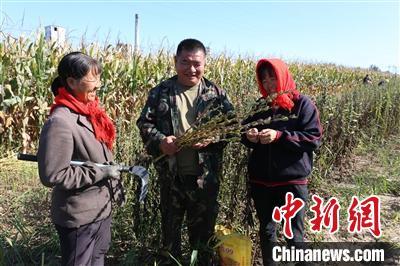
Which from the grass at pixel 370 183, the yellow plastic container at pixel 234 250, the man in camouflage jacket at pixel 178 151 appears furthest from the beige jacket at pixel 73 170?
the grass at pixel 370 183

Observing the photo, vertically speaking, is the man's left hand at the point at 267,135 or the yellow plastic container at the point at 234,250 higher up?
the man's left hand at the point at 267,135

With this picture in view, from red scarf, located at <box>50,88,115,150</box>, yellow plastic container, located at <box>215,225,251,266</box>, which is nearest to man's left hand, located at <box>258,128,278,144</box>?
yellow plastic container, located at <box>215,225,251,266</box>

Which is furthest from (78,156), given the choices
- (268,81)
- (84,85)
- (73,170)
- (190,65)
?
(268,81)

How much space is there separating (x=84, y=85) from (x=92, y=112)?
146 mm

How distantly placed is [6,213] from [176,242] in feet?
6.20

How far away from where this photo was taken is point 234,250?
2375mm

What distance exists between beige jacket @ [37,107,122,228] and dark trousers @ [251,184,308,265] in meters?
1.01

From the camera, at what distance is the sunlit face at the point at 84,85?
6.13 feet

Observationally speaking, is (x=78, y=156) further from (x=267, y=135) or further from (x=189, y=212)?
(x=267, y=135)

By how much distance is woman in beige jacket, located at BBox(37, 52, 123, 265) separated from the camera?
1.74 m

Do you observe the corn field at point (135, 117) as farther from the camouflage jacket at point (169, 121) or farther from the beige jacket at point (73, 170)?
the beige jacket at point (73, 170)

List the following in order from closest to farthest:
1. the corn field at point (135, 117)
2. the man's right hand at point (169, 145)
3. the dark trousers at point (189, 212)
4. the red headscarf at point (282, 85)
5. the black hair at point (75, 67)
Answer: the black hair at point (75, 67) < the man's right hand at point (169, 145) < the red headscarf at point (282, 85) < the dark trousers at point (189, 212) < the corn field at point (135, 117)

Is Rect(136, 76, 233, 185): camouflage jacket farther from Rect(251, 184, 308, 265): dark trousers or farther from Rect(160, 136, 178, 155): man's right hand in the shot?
Rect(251, 184, 308, 265): dark trousers

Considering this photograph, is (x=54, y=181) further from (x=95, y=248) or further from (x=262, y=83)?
(x=262, y=83)
